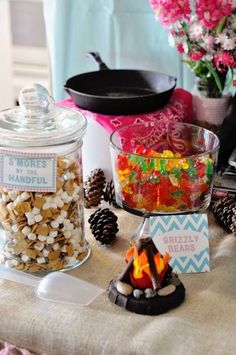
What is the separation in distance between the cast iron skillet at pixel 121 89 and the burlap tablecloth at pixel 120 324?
1.29ft

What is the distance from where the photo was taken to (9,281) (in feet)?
3.06

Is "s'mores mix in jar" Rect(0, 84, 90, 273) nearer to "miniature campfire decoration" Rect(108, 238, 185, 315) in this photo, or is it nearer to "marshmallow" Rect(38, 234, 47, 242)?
"marshmallow" Rect(38, 234, 47, 242)

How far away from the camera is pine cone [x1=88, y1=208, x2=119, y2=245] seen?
3.41 ft

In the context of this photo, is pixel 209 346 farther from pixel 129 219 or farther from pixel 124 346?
pixel 129 219

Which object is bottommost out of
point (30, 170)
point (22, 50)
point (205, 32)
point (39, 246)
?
point (22, 50)

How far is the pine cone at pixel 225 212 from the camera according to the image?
1.06 meters

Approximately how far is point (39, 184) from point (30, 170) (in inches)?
0.9

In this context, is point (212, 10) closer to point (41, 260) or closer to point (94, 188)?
point (94, 188)

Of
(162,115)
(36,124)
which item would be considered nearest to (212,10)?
(162,115)

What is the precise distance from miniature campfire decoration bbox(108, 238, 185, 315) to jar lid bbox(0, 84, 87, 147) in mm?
196

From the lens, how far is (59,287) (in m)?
0.91

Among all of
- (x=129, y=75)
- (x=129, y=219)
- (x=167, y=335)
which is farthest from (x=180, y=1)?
(x=167, y=335)

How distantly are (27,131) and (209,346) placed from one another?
0.39 metres

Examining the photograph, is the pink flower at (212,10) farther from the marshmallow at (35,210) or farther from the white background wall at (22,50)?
the white background wall at (22,50)
